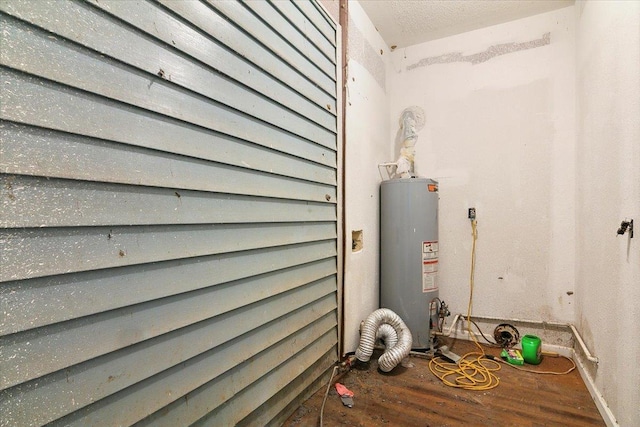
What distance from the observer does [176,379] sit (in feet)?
3.19

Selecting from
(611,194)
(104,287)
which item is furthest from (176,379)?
(611,194)

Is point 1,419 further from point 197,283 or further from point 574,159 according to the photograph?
point 574,159

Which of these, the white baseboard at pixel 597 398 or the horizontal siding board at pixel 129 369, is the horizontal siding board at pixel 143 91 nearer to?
the horizontal siding board at pixel 129 369

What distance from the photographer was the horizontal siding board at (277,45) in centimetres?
118

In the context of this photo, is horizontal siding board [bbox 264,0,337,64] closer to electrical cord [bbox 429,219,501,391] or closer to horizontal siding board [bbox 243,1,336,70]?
horizontal siding board [bbox 243,1,336,70]

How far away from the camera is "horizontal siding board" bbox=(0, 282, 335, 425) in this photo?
656 millimetres

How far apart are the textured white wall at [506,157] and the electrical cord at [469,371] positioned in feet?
1.74

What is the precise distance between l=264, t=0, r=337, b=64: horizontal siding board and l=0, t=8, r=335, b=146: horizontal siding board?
17.8 inches

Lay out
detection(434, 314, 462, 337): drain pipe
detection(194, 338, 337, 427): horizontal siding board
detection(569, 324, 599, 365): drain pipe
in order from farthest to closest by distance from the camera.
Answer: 1. detection(434, 314, 462, 337): drain pipe
2. detection(569, 324, 599, 365): drain pipe
3. detection(194, 338, 337, 427): horizontal siding board

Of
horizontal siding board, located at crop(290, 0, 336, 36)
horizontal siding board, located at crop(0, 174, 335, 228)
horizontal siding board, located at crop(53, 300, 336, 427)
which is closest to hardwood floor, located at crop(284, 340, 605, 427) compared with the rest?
horizontal siding board, located at crop(53, 300, 336, 427)

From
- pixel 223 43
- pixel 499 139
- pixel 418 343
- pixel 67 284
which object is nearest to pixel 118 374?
pixel 67 284

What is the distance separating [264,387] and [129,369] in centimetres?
70

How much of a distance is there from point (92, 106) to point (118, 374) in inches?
29.3

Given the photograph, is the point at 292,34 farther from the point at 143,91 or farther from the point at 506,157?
the point at 506,157
